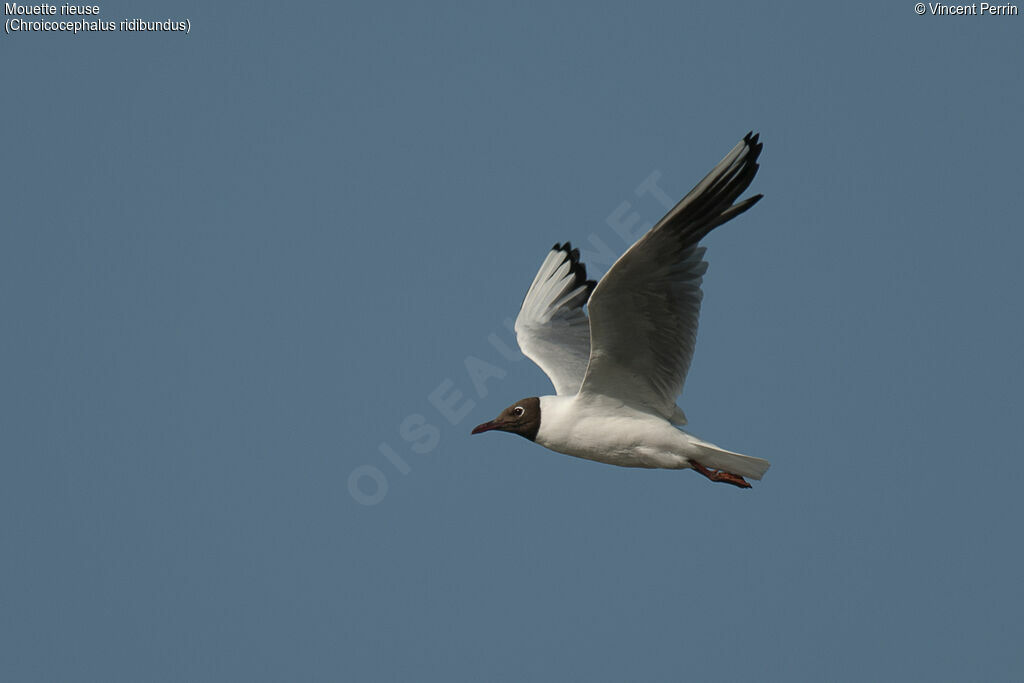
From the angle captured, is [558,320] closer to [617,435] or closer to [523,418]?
[523,418]

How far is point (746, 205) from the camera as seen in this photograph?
6645 millimetres

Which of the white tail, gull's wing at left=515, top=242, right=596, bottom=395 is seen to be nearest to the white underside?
the white tail

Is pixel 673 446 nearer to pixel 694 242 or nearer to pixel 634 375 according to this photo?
pixel 634 375

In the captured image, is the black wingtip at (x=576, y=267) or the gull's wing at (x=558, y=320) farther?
the black wingtip at (x=576, y=267)

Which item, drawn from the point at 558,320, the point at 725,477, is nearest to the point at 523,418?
the point at 725,477

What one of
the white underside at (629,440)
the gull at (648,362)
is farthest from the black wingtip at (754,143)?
the white underside at (629,440)

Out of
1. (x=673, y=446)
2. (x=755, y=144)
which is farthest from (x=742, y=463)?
(x=755, y=144)

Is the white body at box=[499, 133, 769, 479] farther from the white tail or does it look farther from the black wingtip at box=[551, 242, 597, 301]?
the black wingtip at box=[551, 242, 597, 301]

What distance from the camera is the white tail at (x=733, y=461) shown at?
750 centimetres

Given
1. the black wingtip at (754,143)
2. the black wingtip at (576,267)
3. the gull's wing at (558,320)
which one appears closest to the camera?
the black wingtip at (754,143)

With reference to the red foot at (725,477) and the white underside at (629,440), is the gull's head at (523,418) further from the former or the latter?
the red foot at (725,477)

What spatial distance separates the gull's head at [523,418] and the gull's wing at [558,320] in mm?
741

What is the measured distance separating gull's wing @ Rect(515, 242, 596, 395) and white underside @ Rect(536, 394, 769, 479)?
1.00 meters

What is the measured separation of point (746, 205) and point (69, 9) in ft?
30.0
